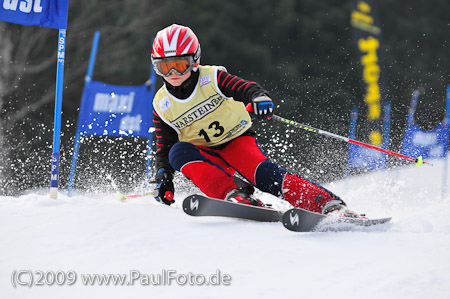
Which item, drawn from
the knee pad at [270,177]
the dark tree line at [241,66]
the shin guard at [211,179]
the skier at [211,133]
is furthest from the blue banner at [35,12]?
the dark tree line at [241,66]

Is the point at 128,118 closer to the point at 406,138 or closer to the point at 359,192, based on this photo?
the point at 359,192

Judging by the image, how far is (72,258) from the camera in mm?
2680

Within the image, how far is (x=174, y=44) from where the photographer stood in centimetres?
368

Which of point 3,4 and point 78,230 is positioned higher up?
point 3,4

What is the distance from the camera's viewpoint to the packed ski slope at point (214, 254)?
7.59 feet

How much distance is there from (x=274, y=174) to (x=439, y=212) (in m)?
0.98

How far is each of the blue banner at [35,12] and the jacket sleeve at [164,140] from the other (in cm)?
106

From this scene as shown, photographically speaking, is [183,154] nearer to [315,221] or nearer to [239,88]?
[239,88]

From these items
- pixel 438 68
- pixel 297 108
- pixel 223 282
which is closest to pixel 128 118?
pixel 223 282

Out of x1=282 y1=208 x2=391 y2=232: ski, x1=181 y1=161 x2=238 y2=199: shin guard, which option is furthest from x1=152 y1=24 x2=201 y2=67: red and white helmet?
x1=282 y1=208 x2=391 y2=232: ski

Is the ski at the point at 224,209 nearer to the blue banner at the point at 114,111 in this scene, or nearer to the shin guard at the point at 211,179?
the shin guard at the point at 211,179

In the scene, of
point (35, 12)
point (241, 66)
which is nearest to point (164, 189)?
point (35, 12)

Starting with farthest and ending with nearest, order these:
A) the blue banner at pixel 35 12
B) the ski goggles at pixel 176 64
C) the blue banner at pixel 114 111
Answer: the blue banner at pixel 114 111 → the blue banner at pixel 35 12 → the ski goggles at pixel 176 64

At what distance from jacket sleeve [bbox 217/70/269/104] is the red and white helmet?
0.24 meters
